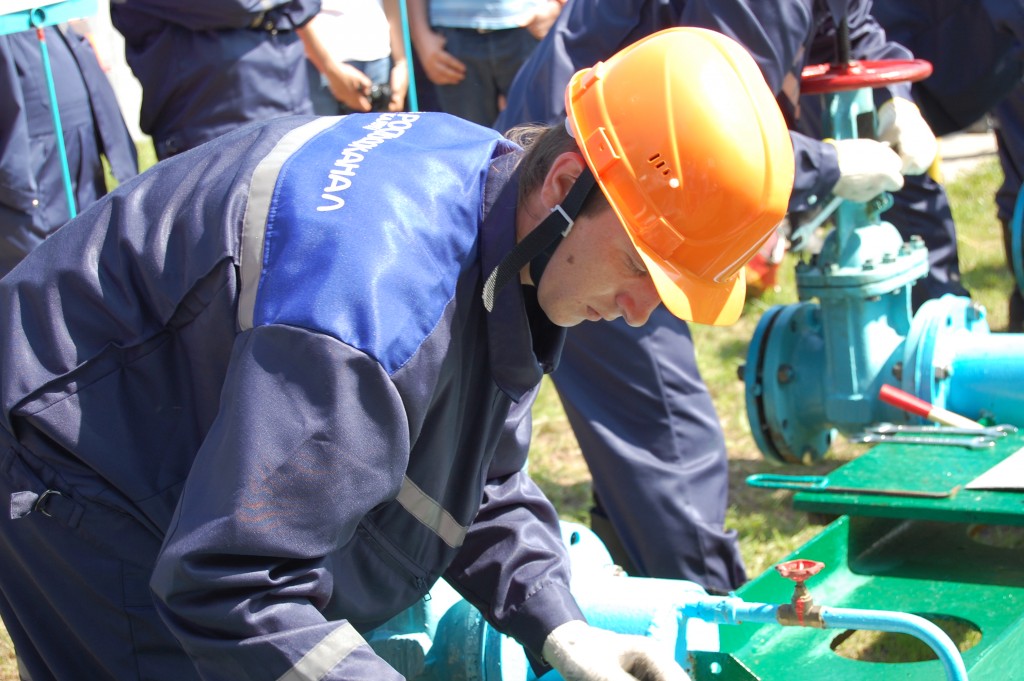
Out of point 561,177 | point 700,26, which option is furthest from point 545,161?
point 700,26

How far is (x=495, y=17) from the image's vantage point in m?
4.57

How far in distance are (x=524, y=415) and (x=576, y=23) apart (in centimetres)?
133

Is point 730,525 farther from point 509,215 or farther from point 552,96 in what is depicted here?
point 509,215

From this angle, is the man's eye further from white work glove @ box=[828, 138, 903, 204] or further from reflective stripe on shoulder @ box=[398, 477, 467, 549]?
white work glove @ box=[828, 138, 903, 204]

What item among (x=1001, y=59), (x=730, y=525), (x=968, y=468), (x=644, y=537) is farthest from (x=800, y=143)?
(x=1001, y=59)

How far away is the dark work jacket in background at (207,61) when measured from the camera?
3707 millimetres

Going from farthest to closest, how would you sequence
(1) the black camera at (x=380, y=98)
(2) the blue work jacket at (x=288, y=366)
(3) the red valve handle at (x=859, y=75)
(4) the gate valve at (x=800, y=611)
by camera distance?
(1) the black camera at (x=380, y=98) < (3) the red valve handle at (x=859, y=75) < (4) the gate valve at (x=800, y=611) < (2) the blue work jacket at (x=288, y=366)

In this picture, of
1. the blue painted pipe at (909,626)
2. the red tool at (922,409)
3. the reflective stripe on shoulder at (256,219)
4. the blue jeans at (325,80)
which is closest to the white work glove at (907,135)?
the red tool at (922,409)

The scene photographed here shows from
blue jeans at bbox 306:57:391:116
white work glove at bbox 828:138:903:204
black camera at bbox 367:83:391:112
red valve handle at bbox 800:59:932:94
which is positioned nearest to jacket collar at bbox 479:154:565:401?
white work glove at bbox 828:138:903:204

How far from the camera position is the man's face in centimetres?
177

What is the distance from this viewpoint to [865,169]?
3.08 meters

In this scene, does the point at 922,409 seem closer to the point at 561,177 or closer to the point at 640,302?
the point at 640,302

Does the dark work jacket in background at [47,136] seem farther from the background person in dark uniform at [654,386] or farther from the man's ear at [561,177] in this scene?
the man's ear at [561,177]

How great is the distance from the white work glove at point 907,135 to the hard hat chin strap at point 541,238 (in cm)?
183
